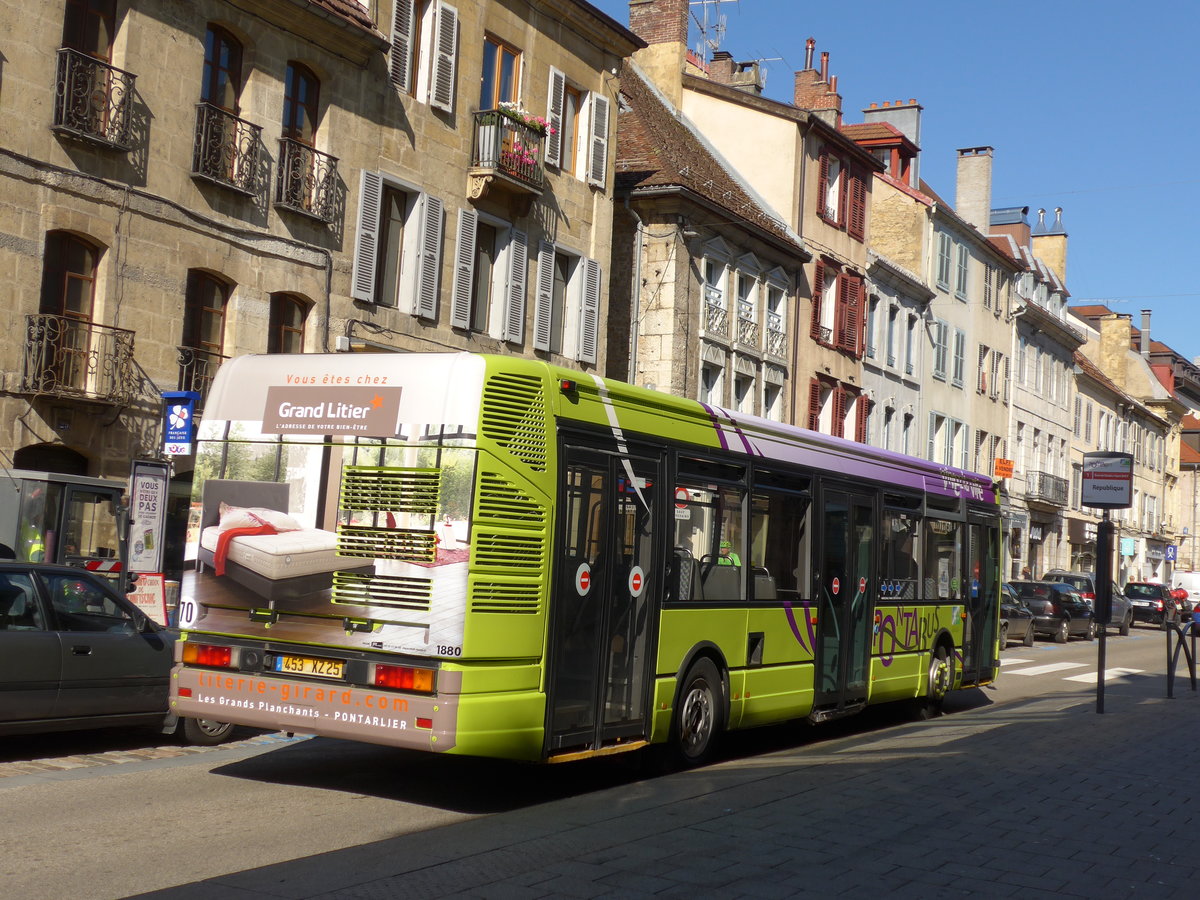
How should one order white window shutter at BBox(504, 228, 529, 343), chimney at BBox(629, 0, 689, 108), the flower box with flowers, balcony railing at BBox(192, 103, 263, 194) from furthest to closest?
chimney at BBox(629, 0, 689, 108) → white window shutter at BBox(504, 228, 529, 343) → the flower box with flowers → balcony railing at BBox(192, 103, 263, 194)

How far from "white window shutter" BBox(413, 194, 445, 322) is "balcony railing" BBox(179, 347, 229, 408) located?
4.29 meters

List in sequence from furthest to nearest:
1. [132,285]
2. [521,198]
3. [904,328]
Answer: [904,328], [521,198], [132,285]

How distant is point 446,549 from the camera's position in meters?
8.62

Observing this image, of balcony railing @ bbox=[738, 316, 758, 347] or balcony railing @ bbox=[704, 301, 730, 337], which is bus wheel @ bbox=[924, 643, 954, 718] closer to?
balcony railing @ bbox=[704, 301, 730, 337]

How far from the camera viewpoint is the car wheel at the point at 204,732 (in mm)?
11844

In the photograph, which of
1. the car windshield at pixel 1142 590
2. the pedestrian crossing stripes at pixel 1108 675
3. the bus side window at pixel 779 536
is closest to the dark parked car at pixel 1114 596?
the car windshield at pixel 1142 590

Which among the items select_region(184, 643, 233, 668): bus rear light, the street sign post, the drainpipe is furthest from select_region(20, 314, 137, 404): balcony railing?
the drainpipe

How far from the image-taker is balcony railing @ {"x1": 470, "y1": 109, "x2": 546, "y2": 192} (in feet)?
80.4

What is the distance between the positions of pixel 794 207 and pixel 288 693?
30.7 m

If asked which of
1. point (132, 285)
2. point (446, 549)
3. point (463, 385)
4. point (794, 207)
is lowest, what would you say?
point (446, 549)

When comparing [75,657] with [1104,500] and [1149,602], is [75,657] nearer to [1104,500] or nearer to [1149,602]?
[1104,500]

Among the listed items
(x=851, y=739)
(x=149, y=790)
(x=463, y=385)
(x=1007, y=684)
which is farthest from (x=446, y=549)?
(x=1007, y=684)

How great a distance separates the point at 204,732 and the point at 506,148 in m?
15.0

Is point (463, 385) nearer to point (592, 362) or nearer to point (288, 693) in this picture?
point (288, 693)
